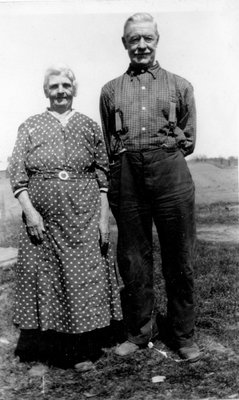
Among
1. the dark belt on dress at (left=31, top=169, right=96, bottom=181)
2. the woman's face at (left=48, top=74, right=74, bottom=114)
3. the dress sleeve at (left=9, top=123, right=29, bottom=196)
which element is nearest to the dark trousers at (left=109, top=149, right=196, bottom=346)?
the dark belt on dress at (left=31, top=169, right=96, bottom=181)

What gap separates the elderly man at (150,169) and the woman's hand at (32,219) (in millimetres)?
607

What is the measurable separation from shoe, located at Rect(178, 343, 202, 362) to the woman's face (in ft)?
6.48

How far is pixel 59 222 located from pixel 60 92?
0.88 metres

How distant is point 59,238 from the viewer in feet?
9.77

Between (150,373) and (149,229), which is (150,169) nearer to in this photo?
(149,229)

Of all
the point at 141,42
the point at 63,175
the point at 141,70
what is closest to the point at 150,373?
the point at 63,175

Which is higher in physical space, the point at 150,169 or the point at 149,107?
the point at 149,107

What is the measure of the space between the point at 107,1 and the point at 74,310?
228 cm

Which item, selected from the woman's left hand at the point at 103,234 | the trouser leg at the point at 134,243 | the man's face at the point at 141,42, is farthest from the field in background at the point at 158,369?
the man's face at the point at 141,42

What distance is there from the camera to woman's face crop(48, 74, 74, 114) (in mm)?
2996

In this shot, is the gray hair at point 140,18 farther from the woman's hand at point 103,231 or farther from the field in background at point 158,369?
the field in background at point 158,369

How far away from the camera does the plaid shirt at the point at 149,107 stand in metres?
3.13

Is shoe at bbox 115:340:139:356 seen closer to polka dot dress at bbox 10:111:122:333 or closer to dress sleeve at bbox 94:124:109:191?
polka dot dress at bbox 10:111:122:333

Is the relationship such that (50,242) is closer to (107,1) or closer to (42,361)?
(42,361)
